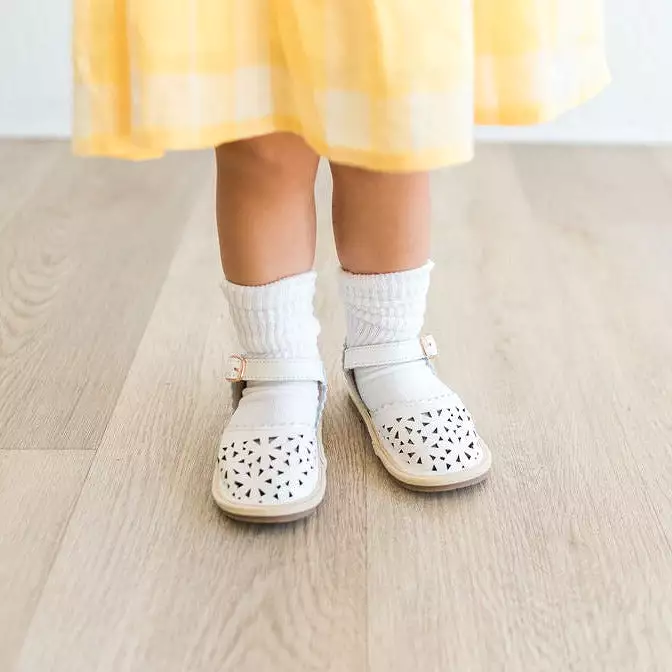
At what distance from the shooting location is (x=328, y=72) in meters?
0.50

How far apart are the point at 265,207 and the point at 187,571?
27cm

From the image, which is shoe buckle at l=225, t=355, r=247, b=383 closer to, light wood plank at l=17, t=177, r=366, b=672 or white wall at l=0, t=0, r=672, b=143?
light wood plank at l=17, t=177, r=366, b=672

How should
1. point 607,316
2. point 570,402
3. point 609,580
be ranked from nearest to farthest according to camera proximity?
point 609,580 → point 570,402 → point 607,316

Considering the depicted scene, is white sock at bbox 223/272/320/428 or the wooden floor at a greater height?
white sock at bbox 223/272/320/428

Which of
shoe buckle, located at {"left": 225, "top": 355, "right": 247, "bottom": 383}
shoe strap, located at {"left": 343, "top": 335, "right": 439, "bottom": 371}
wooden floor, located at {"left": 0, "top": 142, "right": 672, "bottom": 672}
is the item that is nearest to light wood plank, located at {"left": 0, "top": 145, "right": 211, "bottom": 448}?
wooden floor, located at {"left": 0, "top": 142, "right": 672, "bottom": 672}

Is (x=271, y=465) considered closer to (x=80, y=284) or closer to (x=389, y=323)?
(x=389, y=323)

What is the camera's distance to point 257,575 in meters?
0.61

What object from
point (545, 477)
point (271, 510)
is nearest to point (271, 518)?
point (271, 510)

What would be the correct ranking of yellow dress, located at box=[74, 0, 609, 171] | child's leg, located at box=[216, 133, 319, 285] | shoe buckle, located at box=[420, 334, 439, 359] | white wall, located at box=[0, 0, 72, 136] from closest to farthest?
1. yellow dress, located at box=[74, 0, 609, 171]
2. child's leg, located at box=[216, 133, 319, 285]
3. shoe buckle, located at box=[420, 334, 439, 359]
4. white wall, located at box=[0, 0, 72, 136]

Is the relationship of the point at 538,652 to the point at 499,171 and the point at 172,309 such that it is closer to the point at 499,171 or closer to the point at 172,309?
the point at 172,309

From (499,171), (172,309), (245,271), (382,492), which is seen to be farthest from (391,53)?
(499,171)

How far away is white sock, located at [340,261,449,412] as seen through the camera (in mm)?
706

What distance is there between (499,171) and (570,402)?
73cm

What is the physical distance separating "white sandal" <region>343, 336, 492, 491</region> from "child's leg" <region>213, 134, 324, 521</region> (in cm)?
5
